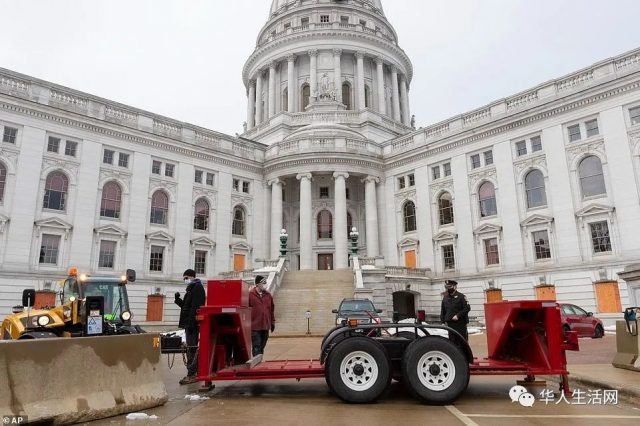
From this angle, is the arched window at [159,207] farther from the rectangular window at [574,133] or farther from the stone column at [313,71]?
the rectangular window at [574,133]

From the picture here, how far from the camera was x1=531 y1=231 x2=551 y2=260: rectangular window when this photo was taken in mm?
31155

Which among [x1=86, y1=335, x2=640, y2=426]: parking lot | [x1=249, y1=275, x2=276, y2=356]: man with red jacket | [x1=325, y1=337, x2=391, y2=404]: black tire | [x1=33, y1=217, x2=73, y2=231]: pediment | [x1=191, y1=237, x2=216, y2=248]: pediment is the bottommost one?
[x1=86, y1=335, x2=640, y2=426]: parking lot

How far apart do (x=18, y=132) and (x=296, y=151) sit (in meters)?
21.5

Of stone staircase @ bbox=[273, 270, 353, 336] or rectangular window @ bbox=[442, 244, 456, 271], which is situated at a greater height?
rectangular window @ bbox=[442, 244, 456, 271]

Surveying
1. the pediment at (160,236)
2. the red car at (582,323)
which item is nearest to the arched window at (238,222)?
the pediment at (160,236)

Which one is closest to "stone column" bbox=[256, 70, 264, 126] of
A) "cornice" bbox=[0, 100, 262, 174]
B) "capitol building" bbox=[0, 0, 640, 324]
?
"capitol building" bbox=[0, 0, 640, 324]

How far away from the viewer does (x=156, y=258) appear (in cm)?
3528

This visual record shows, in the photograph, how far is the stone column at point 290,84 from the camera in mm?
55562

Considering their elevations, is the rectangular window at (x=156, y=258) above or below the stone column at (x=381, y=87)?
below

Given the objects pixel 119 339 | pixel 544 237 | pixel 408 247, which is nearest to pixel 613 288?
pixel 544 237

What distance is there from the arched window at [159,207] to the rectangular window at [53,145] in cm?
750

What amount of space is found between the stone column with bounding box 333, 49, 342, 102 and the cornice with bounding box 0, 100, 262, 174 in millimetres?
18148

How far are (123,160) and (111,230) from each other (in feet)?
19.2

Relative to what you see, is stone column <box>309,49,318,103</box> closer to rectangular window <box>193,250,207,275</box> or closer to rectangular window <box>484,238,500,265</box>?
rectangular window <box>193,250,207,275</box>
